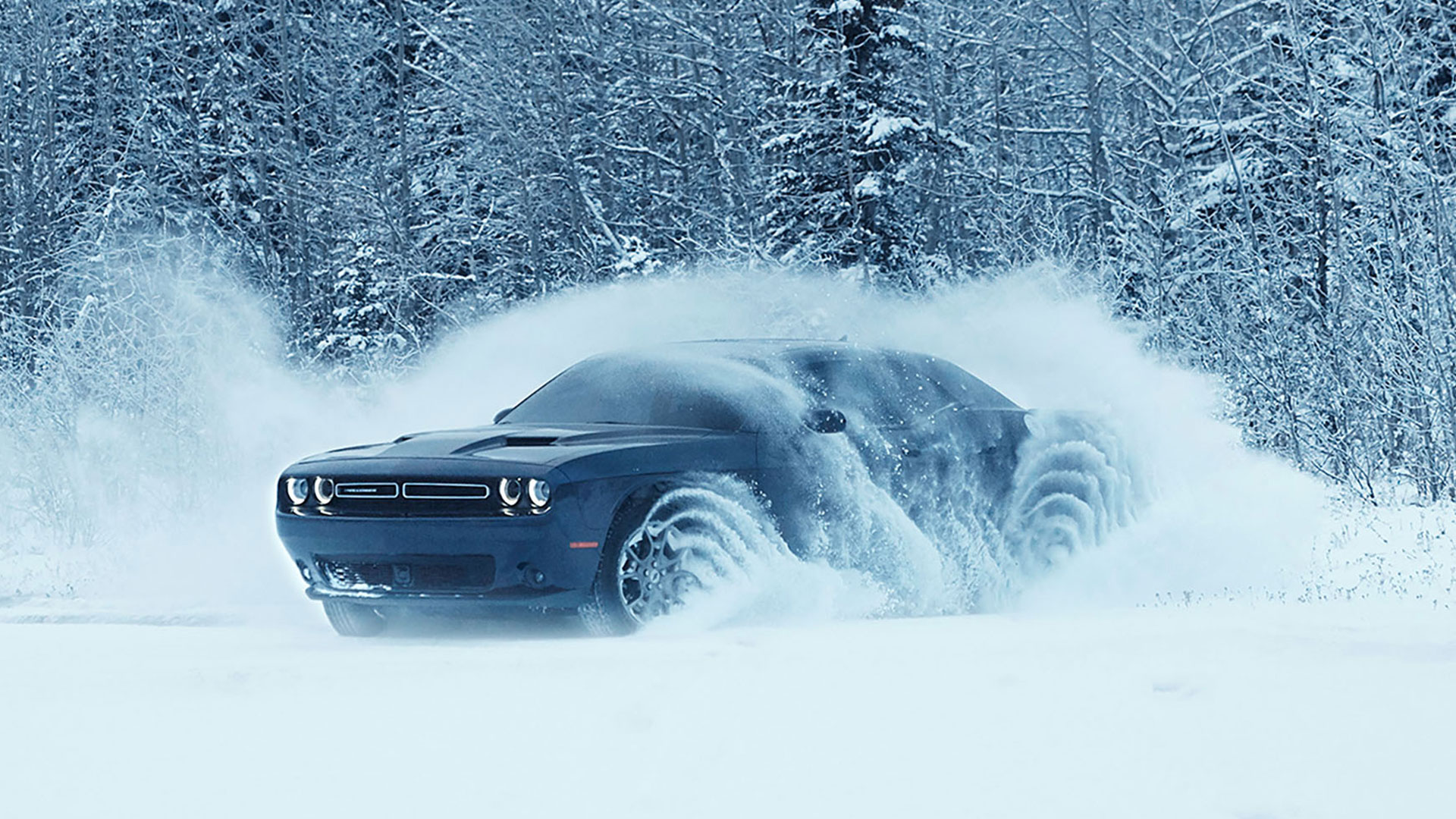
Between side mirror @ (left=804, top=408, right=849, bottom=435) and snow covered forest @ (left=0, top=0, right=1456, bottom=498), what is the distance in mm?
6254

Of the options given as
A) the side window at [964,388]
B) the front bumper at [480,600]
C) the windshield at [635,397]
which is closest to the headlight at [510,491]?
the front bumper at [480,600]

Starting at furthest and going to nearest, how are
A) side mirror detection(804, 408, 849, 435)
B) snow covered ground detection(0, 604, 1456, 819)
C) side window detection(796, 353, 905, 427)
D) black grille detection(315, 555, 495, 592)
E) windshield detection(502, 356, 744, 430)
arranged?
1. side window detection(796, 353, 905, 427)
2. windshield detection(502, 356, 744, 430)
3. side mirror detection(804, 408, 849, 435)
4. black grille detection(315, 555, 495, 592)
5. snow covered ground detection(0, 604, 1456, 819)

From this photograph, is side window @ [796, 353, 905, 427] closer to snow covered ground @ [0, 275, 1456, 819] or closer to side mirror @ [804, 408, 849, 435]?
side mirror @ [804, 408, 849, 435]

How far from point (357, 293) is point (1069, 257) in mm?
13022

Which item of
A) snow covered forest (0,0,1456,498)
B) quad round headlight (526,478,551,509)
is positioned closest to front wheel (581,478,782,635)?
quad round headlight (526,478,551,509)

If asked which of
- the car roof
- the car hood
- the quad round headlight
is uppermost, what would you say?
the car roof

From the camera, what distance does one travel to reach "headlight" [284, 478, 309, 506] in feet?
24.5

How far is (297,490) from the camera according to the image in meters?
7.51

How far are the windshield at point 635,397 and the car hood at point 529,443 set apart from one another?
0.12m

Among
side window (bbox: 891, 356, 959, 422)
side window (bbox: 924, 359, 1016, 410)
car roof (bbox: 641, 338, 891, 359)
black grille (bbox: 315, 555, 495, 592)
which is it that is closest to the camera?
black grille (bbox: 315, 555, 495, 592)

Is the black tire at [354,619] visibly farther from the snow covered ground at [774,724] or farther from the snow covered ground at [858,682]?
the snow covered ground at [774,724]

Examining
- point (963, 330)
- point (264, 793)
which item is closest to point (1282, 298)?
point (963, 330)

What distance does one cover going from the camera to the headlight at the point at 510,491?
6.86 m

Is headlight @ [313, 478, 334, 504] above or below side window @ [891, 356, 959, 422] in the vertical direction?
below
